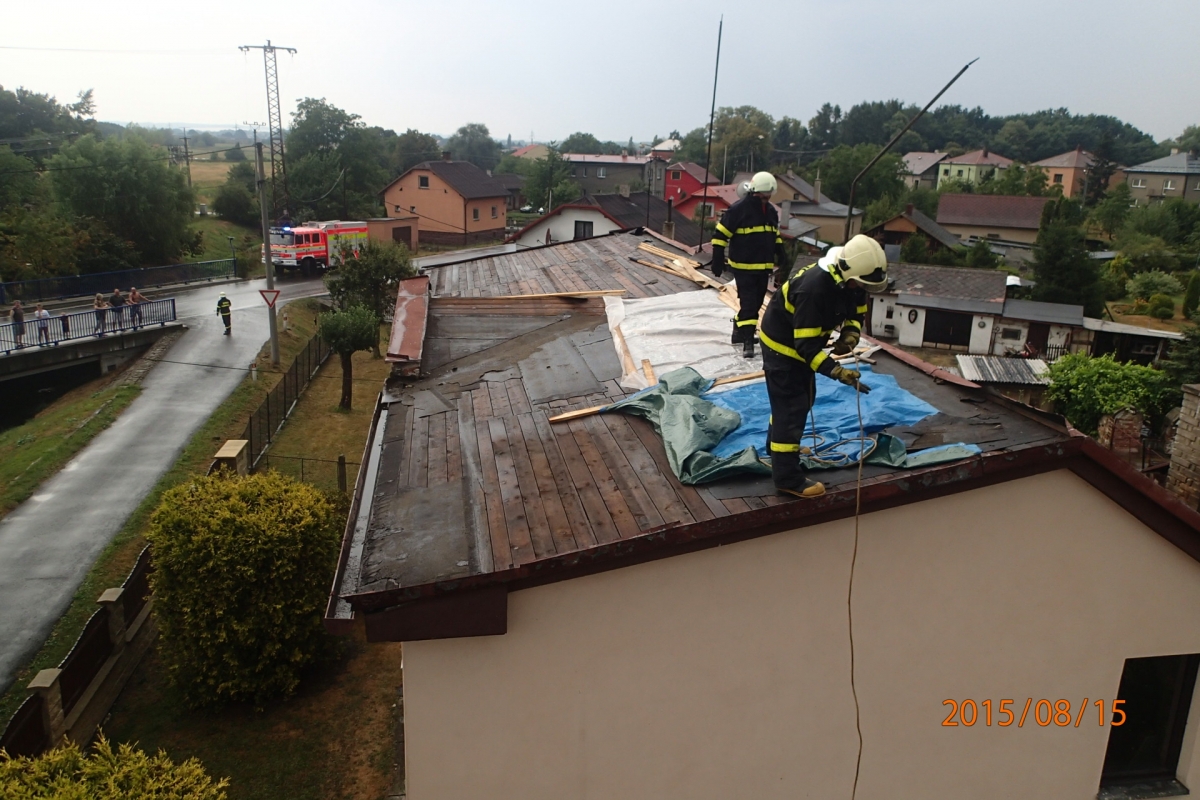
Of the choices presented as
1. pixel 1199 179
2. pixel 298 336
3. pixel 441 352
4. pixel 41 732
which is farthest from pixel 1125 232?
pixel 41 732

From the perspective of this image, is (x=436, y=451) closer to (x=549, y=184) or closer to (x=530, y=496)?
(x=530, y=496)

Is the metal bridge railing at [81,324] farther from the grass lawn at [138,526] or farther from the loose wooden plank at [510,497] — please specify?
the loose wooden plank at [510,497]

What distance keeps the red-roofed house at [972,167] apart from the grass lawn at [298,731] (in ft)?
360

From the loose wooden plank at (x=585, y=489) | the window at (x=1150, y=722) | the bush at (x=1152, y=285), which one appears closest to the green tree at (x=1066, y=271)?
the bush at (x=1152, y=285)

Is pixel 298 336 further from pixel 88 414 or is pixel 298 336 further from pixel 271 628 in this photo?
pixel 271 628

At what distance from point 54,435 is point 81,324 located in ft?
25.3

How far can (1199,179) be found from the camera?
85.2 m

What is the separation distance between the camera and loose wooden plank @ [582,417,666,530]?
5.73 meters

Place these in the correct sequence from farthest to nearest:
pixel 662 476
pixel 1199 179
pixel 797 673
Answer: pixel 1199 179 < pixel 662 476 < pixel 797 673

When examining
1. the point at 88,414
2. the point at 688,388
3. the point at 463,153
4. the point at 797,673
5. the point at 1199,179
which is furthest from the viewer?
the point at 463,153

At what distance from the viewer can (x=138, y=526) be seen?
15750mm

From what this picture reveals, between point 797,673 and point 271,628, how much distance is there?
283 inches

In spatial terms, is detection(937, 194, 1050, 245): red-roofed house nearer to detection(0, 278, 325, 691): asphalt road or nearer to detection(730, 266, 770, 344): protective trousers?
detection(0, 278, 325, 691): asphalt road
